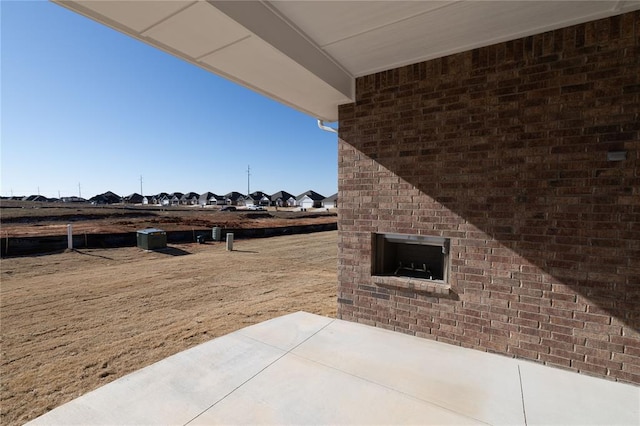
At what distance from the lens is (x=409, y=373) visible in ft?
8.68

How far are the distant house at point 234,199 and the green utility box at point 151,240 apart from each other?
221 ft

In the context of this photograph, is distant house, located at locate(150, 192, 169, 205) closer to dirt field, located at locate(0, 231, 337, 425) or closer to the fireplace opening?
dirt field, located at locate(0, 231, 337, 425)

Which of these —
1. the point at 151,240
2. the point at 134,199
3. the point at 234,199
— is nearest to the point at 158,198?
the point at 134,199

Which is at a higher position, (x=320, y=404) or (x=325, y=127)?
(x=325, y=127)

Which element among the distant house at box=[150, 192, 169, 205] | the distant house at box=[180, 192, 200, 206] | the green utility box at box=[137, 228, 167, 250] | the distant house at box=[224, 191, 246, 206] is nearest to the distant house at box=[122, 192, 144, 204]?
the distant house at box=[150, 192, 169, 205]

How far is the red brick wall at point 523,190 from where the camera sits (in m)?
2.47

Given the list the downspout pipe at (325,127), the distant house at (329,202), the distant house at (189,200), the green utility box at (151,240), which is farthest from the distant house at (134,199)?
the downspout pipe at (325,127)

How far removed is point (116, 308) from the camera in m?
5.98

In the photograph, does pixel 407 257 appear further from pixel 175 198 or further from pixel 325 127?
pixel 175 198

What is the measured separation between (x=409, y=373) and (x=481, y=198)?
1889 millimetres

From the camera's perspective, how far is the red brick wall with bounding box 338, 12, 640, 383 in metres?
2.47

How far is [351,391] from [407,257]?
6.20 feet

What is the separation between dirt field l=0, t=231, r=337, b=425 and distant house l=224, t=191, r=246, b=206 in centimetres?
7114

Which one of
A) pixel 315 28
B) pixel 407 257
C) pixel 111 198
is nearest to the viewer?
pixel 315 28
